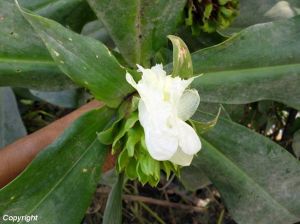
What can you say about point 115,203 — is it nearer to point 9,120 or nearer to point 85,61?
point 85,61

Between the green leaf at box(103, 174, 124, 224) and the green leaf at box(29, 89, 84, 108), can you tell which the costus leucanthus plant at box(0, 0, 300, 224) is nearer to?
the green leaf at box(103, 174, 124, 224)

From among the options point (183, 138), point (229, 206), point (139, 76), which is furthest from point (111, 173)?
point (183, 138)

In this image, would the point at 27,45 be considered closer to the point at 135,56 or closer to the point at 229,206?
the point at 135,56

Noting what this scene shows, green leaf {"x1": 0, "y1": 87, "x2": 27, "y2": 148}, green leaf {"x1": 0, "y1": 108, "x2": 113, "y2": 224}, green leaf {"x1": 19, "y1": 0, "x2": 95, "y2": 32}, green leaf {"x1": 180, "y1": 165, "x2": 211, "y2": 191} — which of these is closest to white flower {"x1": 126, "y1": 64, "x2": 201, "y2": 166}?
green leaf {"x1": 0, "y1": 108, "x2": 113, "y2": 224}

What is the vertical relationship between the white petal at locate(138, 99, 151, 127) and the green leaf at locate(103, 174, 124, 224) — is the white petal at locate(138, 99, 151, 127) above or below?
above

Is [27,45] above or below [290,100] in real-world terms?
above

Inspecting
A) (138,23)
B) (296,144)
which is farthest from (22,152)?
(296,144)
